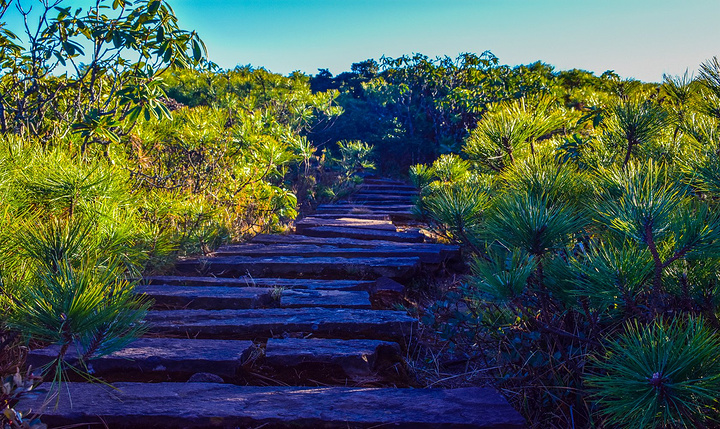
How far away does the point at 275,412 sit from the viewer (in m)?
1.75

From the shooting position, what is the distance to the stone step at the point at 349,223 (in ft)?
18.7

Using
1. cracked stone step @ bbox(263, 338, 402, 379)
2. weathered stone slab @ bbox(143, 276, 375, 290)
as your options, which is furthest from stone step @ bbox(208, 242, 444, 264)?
cracked stone step @ bbox(263, 338, 402, 379)

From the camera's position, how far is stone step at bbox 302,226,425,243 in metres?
5.15

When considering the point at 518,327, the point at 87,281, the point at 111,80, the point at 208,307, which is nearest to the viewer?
the point at 87,281

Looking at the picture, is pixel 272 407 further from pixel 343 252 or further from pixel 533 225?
pixel 343 252

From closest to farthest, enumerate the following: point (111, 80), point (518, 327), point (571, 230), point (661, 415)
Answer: point (661, 415), point (571, 230), point (518, 327), point (111, 80)

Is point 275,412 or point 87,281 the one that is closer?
point 87,281

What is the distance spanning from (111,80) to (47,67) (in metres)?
0.78

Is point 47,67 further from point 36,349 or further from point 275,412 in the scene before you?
point 275,412

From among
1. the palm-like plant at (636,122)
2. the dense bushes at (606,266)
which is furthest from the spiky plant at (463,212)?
the palm-like plant at (636,122)

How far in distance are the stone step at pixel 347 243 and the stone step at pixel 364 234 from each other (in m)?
0.21

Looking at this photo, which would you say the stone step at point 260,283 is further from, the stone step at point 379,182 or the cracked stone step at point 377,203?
the stone step at point 379,182

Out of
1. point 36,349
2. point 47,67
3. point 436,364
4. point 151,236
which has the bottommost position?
point 436,364

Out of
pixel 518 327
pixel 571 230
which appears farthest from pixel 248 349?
pixel 571 230
